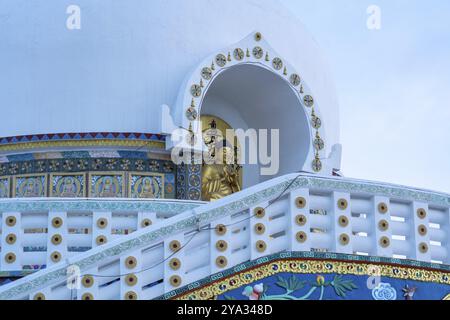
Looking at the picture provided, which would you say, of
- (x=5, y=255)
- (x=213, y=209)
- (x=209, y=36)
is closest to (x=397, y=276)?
(x=213, y=209)

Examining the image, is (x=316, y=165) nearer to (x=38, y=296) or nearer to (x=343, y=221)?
(x=343, y=221)

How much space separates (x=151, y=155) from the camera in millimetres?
12617

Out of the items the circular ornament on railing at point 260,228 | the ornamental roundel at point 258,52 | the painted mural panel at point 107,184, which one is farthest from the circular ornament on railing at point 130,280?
the ornamental roundel at point 258,52

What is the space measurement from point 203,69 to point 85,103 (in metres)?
1.68

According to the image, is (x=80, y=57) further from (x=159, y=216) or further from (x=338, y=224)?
(x=338, y=224)

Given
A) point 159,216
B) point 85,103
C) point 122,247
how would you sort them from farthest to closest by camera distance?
point 85,103
point 159,216
point 122,247

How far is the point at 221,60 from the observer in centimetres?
1275

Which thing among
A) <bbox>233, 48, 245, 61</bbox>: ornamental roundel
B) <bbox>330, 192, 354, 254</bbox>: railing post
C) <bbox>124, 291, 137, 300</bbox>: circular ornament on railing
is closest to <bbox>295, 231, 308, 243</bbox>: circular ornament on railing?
<bbox>330, 192, 354, 254</bbox>: railing post

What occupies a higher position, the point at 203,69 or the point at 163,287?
the point at 203,69

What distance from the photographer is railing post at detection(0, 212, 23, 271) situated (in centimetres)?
910

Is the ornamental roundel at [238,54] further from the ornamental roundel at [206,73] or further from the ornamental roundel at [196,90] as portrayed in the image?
the ornamental roundel at [196,90]

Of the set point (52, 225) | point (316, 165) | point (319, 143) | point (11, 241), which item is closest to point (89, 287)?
point (52, 225)

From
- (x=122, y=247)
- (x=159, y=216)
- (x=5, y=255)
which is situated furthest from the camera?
(x=159, y=216)

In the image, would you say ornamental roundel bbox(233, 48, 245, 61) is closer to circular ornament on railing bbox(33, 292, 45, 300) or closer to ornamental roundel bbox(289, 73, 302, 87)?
ornamental roundel bbox(289, 73, 302, 87)
